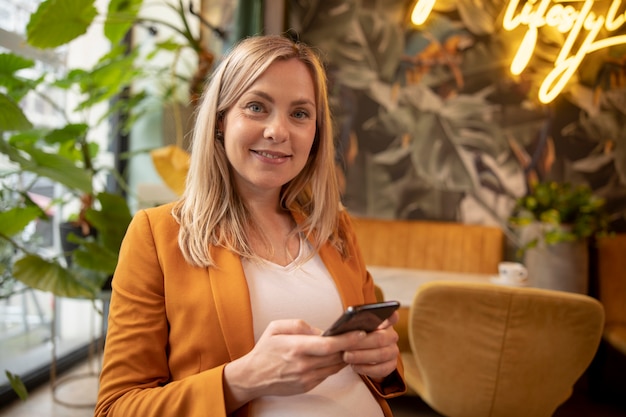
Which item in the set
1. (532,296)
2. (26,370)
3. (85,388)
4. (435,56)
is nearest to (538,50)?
(435,56)

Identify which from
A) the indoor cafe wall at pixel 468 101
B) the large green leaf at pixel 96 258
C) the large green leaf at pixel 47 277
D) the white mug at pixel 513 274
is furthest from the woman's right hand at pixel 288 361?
the indoor cafe wall at pixel 468 101

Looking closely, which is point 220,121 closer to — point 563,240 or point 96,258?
point 96,258

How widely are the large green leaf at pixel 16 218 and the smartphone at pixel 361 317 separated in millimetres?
1534

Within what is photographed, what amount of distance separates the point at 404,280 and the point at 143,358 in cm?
191

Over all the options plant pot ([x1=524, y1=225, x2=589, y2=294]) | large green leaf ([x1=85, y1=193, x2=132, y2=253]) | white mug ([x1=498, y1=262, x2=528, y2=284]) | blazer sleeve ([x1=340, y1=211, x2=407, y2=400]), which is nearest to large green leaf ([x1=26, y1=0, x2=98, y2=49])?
large green leaf ([x1=85, y1=193, x2=132, y2=253])

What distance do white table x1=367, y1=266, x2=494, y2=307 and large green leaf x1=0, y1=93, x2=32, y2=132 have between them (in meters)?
1.59

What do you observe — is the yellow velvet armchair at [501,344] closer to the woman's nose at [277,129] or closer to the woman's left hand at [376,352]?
the woman's left hand at [376,352]

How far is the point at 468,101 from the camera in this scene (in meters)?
3.59

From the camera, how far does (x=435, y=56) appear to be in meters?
3.61

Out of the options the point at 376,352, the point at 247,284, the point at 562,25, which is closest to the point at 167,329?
the point at 247,284

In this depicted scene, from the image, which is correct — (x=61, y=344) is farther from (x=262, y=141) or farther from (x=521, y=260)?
(x=521, y=260)

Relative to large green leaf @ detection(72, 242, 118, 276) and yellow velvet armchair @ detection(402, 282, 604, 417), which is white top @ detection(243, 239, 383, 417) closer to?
yellow velvet armchair @ detection(402, 282, 604, 417)

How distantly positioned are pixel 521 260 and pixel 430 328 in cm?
212

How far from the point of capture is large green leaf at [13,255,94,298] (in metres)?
1.82
